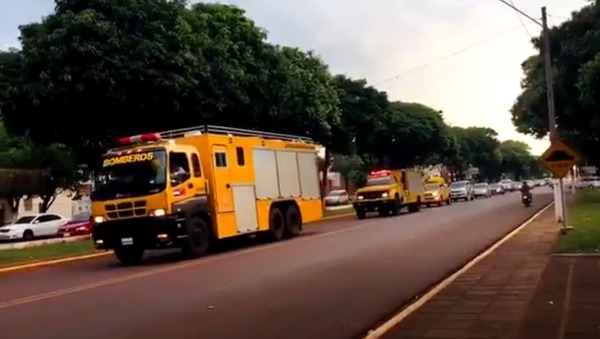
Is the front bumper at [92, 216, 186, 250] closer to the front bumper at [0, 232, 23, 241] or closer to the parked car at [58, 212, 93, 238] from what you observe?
the parked car at [58, 212, 93, 238]

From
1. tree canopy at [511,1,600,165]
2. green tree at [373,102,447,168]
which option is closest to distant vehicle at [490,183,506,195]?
green tree at [373,102,447,168]

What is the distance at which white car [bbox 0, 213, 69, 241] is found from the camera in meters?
42.9

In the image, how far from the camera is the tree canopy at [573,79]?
1173 inches

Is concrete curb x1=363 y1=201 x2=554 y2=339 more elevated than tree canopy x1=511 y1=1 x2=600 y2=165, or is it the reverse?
tree canopy x1=511 y1=1 x2=600 y2=165

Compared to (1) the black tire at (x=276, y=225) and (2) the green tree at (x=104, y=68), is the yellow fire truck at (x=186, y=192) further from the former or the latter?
(2) the green tree at (x=104, y=68)

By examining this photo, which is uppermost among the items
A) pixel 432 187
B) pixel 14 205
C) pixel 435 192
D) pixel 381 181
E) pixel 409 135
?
pixel 409 135

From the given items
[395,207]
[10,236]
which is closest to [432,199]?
[395,207]

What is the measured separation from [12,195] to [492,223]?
3057 cm

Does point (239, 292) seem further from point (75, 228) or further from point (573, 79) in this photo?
point (75, 228)

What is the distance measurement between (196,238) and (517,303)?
36.1 feet

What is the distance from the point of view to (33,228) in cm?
4347

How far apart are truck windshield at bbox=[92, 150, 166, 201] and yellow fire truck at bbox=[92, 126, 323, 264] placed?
2 cm

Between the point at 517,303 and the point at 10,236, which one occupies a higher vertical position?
the point at 10,236

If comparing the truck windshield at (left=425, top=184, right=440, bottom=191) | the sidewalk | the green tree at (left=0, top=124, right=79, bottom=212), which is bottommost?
the sidewalk
